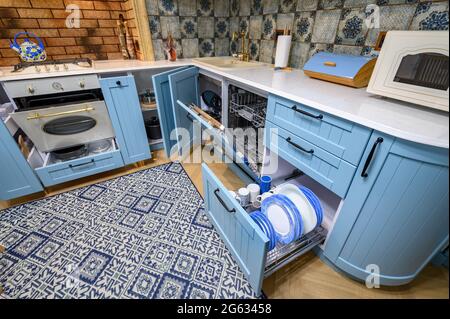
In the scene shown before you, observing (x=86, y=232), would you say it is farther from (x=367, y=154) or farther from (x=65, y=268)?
(x=367, y=154)

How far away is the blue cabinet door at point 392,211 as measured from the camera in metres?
0.66

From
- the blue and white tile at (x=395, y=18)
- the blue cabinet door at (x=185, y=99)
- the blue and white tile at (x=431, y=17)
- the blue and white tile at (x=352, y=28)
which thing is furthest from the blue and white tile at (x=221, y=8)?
the blue and white tile at (x=431, y=17)

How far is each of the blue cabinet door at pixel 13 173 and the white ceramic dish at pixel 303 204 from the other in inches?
69.3

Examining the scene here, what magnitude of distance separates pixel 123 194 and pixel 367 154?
5.50 ft

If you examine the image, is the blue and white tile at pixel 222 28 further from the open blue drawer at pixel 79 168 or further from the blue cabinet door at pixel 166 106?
the open blue drawer at pixel 79 168

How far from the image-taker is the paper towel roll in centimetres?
148

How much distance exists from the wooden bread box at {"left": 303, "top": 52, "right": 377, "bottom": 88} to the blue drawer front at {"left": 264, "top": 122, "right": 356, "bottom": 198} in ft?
1.33

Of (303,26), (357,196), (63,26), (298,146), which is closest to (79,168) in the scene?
(63,26)

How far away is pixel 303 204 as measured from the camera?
114 cm

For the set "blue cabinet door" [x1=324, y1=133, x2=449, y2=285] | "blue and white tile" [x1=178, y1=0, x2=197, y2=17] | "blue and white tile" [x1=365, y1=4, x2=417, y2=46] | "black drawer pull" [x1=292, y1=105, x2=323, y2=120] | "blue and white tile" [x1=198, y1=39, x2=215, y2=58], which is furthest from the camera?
"blue and white tile" [x1=198, y1=39, x2=215, y2=58]

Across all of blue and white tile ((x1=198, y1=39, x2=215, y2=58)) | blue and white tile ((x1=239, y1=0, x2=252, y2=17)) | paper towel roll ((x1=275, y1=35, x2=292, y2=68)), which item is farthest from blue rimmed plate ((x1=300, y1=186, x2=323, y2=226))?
blue and white tile ((x1=198, y1=39, x2=215, y2=58))

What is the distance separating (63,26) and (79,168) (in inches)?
49.9

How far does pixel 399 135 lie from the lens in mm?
667

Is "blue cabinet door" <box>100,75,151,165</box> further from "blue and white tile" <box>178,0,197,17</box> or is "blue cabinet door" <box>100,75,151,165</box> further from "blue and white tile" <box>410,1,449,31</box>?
"blue and white tile" <box>410,1,449,31</box>
